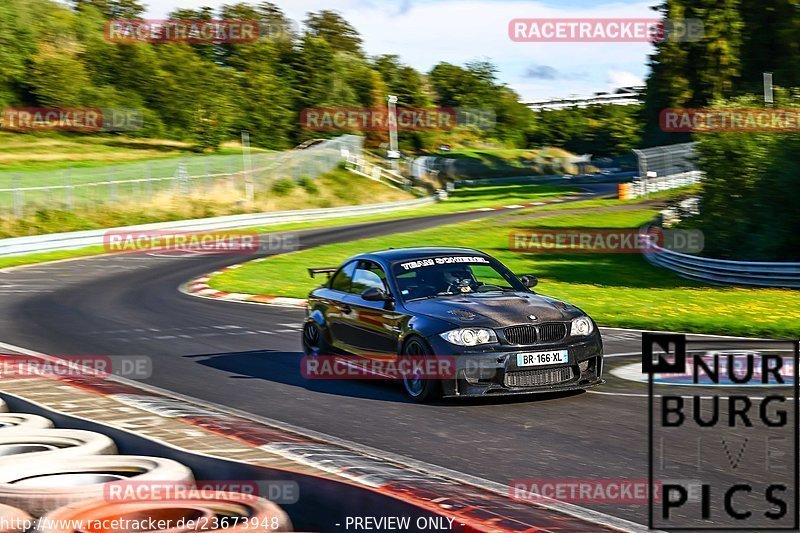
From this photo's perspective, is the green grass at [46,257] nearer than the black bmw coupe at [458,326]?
No

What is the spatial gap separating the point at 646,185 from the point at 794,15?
12910 mm

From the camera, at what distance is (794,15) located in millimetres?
58469

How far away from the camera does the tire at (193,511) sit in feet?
15.9

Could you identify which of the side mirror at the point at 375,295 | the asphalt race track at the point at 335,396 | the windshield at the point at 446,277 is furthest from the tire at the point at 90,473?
the windshield at the point at 446,277

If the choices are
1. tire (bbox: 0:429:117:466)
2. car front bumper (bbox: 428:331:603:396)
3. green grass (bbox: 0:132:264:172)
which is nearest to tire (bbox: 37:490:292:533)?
tire (bbox: 0:429:117:466)

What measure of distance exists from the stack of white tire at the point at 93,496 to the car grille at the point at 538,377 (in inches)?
154

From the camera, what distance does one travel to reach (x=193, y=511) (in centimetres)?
516

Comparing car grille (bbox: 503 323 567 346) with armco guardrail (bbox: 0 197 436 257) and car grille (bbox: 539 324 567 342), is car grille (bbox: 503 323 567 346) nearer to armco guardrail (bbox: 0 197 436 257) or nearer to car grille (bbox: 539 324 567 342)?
car grille (bbox: 539 324 567 342)

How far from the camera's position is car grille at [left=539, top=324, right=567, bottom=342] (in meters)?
9.54

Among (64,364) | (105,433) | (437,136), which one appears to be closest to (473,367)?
(105,433)

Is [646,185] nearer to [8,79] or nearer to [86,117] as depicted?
[86,117]

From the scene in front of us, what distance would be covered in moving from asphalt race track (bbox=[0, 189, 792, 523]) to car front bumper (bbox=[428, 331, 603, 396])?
18 centimetres

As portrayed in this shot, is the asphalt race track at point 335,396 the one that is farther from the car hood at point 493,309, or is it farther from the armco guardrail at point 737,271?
the armco guardrail at point 737,271

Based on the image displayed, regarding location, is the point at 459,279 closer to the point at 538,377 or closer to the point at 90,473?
the point at 538,377
